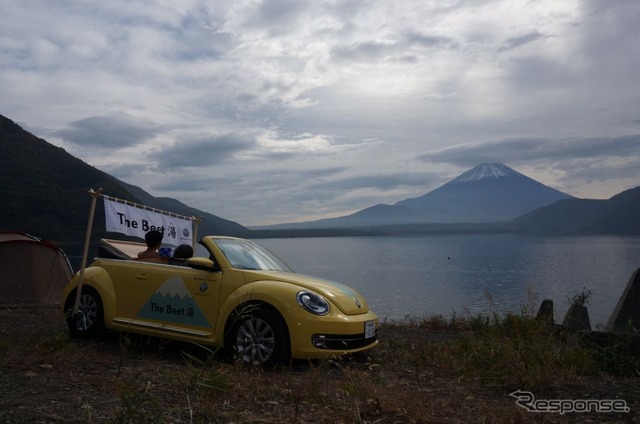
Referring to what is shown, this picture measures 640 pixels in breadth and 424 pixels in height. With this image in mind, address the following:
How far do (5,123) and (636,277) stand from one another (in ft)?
270

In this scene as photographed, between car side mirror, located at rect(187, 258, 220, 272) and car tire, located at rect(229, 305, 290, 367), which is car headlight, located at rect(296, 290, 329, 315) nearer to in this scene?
car tire, located at rect(229, 305, 290, 367)

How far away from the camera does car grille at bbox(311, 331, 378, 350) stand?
236 inches

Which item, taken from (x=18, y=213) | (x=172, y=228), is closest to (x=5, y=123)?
(x=18, y=213)

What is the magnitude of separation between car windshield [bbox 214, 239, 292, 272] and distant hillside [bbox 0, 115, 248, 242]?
4935 centimetres

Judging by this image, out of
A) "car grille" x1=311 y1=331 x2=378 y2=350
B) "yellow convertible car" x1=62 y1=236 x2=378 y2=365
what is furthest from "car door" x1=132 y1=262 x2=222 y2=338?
"car grille" x1=311 y1=331 x2=378 y2=350

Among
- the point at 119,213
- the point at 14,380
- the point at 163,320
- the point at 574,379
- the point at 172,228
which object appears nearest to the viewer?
the point at 14,380

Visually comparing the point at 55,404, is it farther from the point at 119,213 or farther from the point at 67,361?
the point at 119,213

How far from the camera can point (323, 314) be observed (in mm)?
6102

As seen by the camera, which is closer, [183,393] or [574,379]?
[183,393]

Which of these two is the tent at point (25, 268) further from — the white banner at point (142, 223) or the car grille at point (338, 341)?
the car grille at point (338, 341)

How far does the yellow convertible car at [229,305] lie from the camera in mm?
6023

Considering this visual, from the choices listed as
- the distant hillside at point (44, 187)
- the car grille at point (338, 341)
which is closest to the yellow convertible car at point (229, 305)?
the car grille at point (338, 341)

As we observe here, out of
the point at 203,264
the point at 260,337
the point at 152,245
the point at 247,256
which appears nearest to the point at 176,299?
the point at 203,264

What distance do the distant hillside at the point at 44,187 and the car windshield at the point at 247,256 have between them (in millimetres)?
49348
